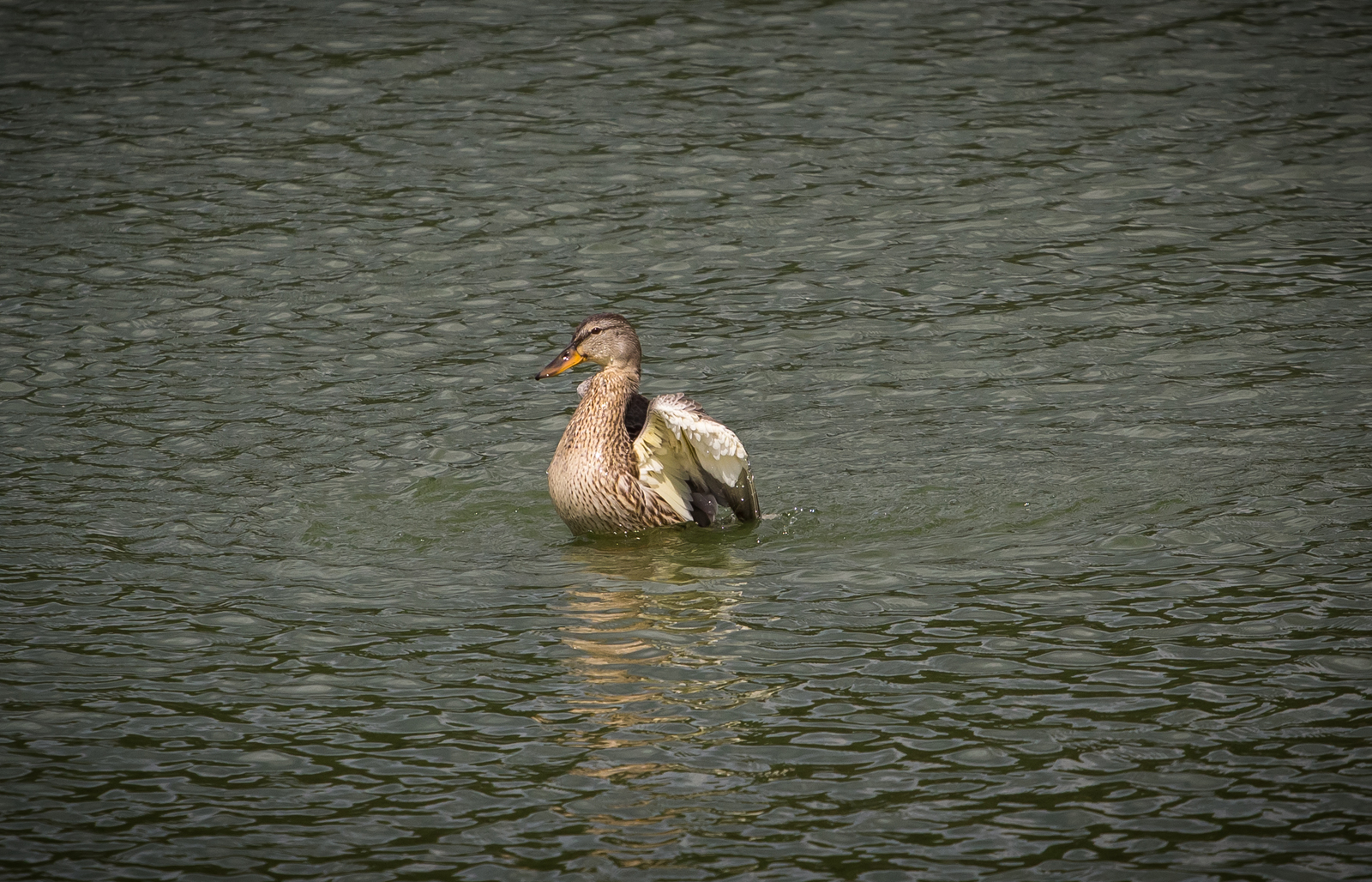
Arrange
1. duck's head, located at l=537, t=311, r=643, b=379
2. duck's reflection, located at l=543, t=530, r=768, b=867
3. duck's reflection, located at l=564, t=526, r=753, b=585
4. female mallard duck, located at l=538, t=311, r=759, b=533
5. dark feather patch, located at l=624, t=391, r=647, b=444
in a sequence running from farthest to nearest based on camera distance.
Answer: dark feather patch, located at l=624, t=391, r=647, b=444 < duck's head, located at l=537, t=311, r=643, b=379 < female mallard duck, located at l=538, t=311, r=759, b=533 < duck's reflection, located at l=564, t=526, r=753, b=585 < duck's reflection, located at l=543, t=530, r=768, b=867

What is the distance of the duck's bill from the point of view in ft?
31.0

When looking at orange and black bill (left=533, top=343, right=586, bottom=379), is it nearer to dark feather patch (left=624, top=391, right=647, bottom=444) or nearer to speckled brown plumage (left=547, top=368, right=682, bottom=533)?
speckled brown plumage (left=547, top=368, right=682, bottom=533)

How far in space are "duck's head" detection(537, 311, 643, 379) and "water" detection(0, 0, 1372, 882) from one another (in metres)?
1.08

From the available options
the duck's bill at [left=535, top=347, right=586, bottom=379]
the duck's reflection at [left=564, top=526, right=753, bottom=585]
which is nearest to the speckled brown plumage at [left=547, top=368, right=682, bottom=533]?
the duck's reflection at [left=564, top=526, right=753, bottom=585]

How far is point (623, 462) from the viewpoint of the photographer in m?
9.39

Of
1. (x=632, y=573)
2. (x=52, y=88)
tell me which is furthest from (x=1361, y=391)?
(x=52, y=88)

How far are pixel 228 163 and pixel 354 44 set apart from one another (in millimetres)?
3175

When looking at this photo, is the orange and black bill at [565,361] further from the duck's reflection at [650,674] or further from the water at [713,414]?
the duck's reflection at [650,674]

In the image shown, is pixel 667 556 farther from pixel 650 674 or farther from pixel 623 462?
pixel 650 674

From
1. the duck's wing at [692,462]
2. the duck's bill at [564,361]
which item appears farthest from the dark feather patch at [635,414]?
the duck's bill at [564,361]

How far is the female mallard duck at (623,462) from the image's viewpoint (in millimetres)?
9227

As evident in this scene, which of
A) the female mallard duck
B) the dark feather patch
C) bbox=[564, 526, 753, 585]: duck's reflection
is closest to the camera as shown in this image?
bbox=[564, 526, 753, 585]: duck's reflection

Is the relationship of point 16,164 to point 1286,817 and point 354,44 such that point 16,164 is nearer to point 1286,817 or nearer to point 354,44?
point 354,44

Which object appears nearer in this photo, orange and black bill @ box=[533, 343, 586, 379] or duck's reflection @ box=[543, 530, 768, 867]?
duck's reflection @ box=[543, 530, 768, 867]
